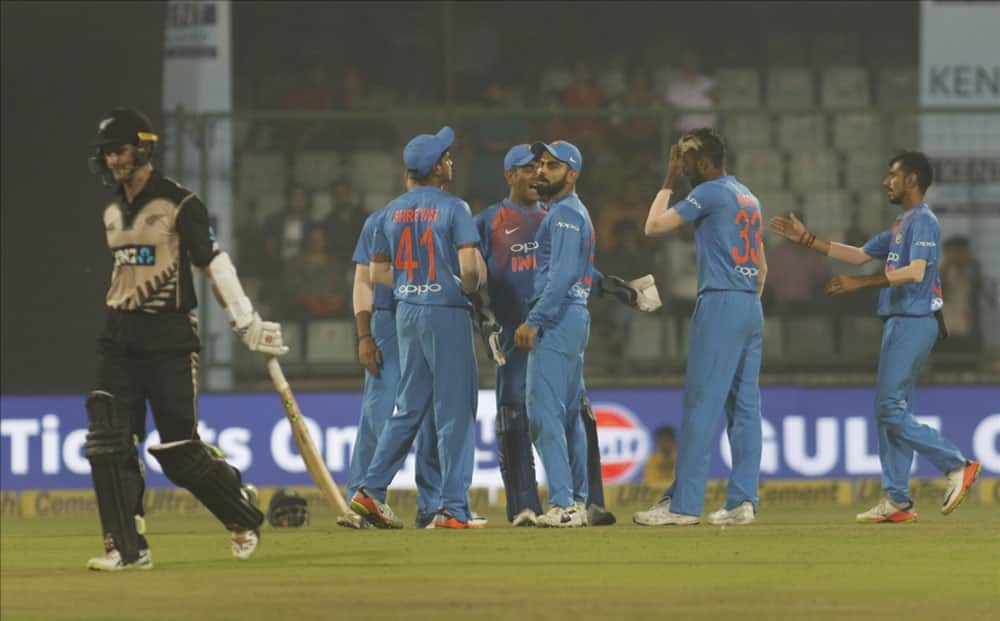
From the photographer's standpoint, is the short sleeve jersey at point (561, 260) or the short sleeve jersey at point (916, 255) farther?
the short sleeve jersey at point (916, 255)

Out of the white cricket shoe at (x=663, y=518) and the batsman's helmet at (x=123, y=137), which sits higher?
the batsman's helmet at (x=123, y=137)

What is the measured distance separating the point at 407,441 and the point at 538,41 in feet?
35.3

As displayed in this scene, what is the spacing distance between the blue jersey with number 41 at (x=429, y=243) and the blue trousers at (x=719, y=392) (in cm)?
131

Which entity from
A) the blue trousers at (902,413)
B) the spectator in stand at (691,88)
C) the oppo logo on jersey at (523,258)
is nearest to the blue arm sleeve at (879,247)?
the blue trousers at (902,413)

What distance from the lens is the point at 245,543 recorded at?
920cm

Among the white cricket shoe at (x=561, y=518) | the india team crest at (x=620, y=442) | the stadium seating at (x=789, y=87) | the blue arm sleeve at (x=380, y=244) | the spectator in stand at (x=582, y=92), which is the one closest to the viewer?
the white cricket shoe at (x=561, y=518)

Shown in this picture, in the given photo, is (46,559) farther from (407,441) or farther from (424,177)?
(424,177)

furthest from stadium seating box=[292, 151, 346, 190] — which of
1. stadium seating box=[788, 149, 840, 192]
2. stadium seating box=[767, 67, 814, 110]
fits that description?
stadium seating box=[767, 67, 814, 110]

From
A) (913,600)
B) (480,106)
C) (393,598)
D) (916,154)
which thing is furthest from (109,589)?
(480,106)

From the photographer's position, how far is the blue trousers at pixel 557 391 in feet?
35.7

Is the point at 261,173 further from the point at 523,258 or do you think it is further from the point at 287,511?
the point at 523,258

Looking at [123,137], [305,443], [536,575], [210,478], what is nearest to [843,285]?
[305,443]

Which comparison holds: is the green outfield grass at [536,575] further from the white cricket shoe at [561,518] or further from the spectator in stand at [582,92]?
the spectator in stand at [582,92]

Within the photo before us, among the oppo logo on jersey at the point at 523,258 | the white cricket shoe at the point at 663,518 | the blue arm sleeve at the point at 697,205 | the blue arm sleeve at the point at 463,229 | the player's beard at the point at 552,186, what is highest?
the player's beard at the point at 552,186
